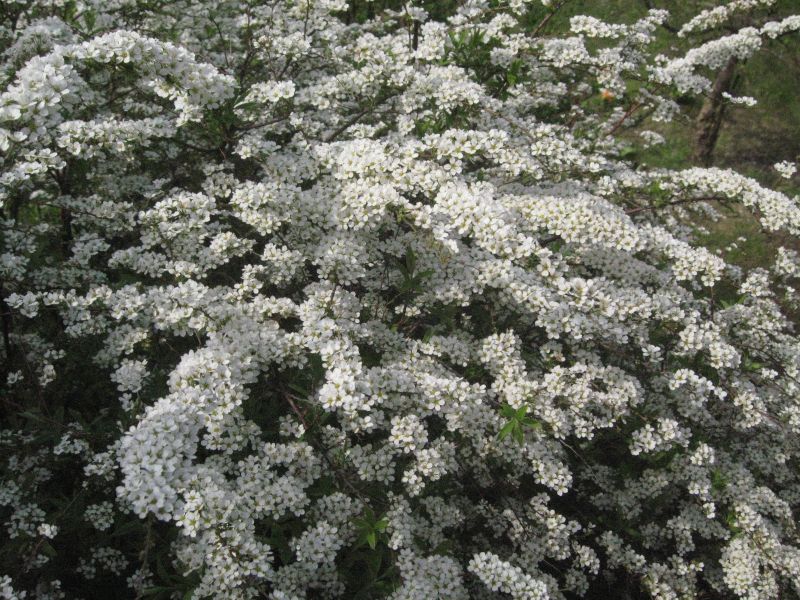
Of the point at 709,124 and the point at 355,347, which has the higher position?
the point at 355,347

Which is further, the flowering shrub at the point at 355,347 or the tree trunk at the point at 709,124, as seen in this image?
the tree trunk at the point at 709,124

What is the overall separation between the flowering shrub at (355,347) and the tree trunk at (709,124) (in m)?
4.44

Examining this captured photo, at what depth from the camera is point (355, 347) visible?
332cm

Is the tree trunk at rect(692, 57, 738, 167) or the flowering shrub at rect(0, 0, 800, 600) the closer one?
the flowering shrub at rect(0, 0, 800, 600)

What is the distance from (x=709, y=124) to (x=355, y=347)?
8211 millimetres

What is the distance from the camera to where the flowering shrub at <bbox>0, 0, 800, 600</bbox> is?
328 cm

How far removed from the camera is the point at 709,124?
30.4 feet

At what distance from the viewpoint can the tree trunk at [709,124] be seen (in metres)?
8.92

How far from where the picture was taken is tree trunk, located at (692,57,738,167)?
8.92 meters

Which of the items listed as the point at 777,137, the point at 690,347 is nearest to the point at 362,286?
the point at 690,347

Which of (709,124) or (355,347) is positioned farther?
(709,124)

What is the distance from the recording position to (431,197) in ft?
13.0

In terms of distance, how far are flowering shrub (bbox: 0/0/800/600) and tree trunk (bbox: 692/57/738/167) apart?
4443 millimetres

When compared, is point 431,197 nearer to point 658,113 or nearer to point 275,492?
point 275,492
